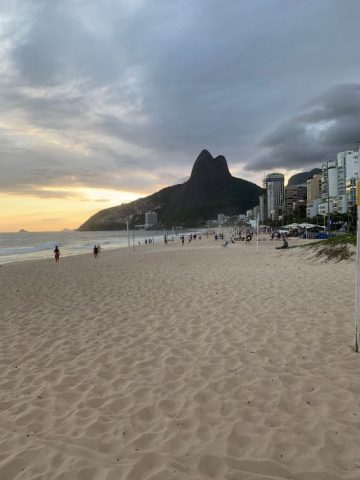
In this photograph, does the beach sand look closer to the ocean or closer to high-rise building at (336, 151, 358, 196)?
the ocean

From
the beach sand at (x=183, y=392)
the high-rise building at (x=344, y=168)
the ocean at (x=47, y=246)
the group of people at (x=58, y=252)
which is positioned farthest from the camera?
the high-rise building at (x=344, y=168)

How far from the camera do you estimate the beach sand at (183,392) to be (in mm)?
3027

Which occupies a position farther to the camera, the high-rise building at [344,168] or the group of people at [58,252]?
the high-rise building at [344,168]

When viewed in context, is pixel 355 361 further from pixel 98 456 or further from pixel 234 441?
pixel 98 456

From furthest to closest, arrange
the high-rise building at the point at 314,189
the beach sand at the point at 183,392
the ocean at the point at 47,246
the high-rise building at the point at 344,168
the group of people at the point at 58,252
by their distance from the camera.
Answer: the high-rise building at the point at 314,189
the high-rise building at the point at 344,168
the ocean at the point at 47,246
the group of people at the point at 58,252
the beach sand at the point at 183,392

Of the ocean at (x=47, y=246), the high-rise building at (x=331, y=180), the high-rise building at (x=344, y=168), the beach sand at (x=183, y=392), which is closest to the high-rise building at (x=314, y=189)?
the high-rise building at (x=331, y=180)

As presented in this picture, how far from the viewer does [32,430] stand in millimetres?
3627

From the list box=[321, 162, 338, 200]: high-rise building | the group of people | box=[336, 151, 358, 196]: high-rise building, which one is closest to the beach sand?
the group of people

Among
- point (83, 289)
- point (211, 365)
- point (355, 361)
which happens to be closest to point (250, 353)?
point (211, 365)

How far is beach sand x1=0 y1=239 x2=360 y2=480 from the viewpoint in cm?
303

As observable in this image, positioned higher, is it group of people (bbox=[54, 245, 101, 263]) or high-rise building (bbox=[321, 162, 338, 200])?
high-rise building (bbox=[321, 162, 338, 200])

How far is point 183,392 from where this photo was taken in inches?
171

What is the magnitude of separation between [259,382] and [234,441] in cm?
132

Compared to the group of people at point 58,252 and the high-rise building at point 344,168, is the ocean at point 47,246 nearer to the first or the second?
the group of people at point 58,252
